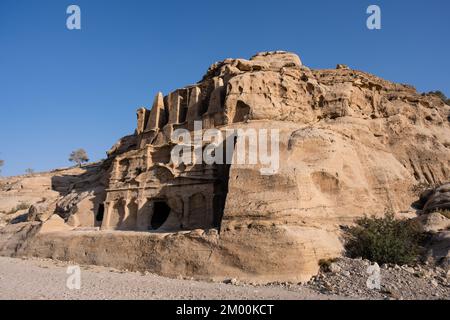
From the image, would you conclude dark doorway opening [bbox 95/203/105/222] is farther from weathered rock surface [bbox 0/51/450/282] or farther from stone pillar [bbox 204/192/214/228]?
stone pillar [bbox 204/192/214/228]

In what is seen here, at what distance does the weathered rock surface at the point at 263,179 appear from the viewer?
54.0 ft

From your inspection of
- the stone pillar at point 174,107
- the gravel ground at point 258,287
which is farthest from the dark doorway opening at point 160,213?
the gravel ground at point 258,287

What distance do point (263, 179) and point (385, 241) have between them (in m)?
5.77

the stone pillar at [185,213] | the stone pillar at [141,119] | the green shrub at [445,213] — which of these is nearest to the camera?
the green shrub at [445,213]

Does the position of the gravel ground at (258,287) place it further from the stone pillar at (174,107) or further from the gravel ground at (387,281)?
the stone pillar at (174,107)

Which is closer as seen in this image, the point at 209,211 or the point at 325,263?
the point at 325,263

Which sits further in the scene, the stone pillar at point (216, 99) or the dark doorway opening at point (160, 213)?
the stone pillar at point (216, 99)

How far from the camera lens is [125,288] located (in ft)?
46.5

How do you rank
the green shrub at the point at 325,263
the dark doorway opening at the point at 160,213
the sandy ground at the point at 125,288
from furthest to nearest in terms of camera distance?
1. the dark doorway opening at the point at 160,213
2. the green shrub at the point at 325,263
3. the sandy ground at the point at 125,288

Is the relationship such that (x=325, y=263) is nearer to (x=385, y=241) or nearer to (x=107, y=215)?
(x=385, y=241)

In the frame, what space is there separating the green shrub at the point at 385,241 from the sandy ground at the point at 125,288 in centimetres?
417

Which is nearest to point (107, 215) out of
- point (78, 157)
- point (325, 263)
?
point (325, 263)

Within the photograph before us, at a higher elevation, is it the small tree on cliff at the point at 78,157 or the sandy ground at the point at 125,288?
the small tree on cliff at the point at 78,157

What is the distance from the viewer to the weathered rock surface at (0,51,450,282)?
54.0 feet
